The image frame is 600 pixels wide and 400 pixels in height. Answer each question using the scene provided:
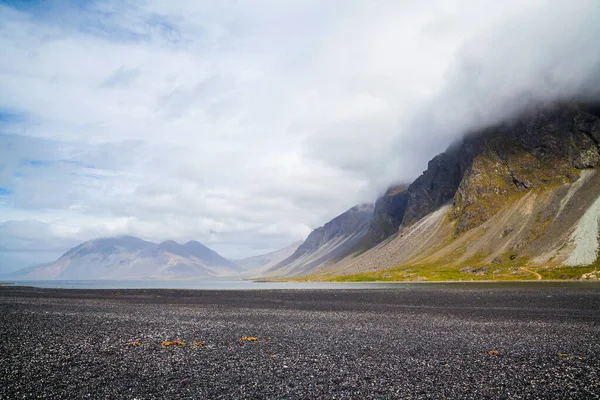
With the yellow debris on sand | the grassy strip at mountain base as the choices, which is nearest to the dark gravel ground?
the yellow debris on sand

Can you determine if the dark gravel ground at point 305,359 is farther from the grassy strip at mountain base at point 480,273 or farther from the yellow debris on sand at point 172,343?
the grassy strip at mountain base at point 480,273

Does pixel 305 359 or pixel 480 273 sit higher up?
pixel 305 359

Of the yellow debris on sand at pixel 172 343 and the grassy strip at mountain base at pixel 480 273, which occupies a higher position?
the yellow debris on sand at pixel 172 343

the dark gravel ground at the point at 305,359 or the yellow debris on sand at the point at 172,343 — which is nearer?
the dark gravel ground at the point at 305,359

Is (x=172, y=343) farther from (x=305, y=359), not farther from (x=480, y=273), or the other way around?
(x=480, y=273)

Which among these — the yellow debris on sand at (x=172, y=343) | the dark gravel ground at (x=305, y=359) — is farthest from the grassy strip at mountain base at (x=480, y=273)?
the yellow debris on sand at (x=172, y=343)

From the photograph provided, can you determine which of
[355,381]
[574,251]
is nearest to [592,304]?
[355,381]

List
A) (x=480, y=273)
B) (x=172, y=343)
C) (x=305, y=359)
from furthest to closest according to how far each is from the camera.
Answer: (x=480, y=273) → (x=172, y=343) → (x=305, y=359)

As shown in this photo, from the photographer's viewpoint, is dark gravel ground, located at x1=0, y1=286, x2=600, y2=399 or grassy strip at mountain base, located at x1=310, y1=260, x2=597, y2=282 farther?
grassy strip at mountain base, located at x1=310, y1=260, x2=597, y2=282

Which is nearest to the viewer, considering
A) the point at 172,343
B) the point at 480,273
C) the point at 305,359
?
the point at 305,359

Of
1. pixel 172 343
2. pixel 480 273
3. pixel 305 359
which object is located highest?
pixel 172 343

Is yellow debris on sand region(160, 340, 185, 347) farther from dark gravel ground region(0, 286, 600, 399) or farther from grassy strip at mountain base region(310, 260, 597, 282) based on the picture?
grassy strip at mountain base region(310, 260, 597, 282)

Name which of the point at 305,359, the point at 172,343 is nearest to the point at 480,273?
the point at 305,359

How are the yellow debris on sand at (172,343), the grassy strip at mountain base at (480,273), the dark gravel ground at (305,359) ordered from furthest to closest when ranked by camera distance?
the grassy strip at mountain base at (480,273), the yellow debris on sand at (172,343), the dark gravel ground at (305,359)
